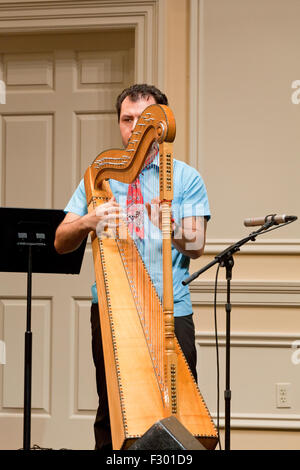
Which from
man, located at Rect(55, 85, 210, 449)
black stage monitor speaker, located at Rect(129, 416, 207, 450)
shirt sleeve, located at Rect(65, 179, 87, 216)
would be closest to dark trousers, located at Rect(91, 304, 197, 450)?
man, located at Rect(55, 85, 210, 449)

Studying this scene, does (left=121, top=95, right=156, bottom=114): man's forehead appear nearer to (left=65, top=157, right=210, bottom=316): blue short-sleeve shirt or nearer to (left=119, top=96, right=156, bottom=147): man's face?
(left=119, top=96, right=156, bottom=147): man's face

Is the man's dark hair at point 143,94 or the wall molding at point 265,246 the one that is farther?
the wall molding at point 265,246

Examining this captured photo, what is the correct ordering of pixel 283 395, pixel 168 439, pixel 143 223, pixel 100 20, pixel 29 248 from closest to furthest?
1. pixel 168 439
2. pixel 143 223
3. pixel 29 248
4. pixel 283 395
5. pixel 100 20

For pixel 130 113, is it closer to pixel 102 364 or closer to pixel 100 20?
pixel 102 364

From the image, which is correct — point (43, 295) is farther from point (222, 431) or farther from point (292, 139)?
point (292, 139)

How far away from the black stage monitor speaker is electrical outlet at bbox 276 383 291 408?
2161mm

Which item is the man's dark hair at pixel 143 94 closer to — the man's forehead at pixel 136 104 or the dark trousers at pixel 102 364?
the man's forehead at pixel 136 104

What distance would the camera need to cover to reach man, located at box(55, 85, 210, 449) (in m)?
1.81

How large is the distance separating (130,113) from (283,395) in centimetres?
175

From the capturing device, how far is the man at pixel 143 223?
181 cm

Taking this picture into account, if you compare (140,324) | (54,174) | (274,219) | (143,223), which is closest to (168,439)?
→ (140,324)

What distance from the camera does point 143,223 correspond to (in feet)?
5.93

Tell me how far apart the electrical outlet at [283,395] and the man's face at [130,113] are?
1.66 metres

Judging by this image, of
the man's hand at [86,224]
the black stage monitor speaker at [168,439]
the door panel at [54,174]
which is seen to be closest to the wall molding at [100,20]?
the door panel at [54,174]
